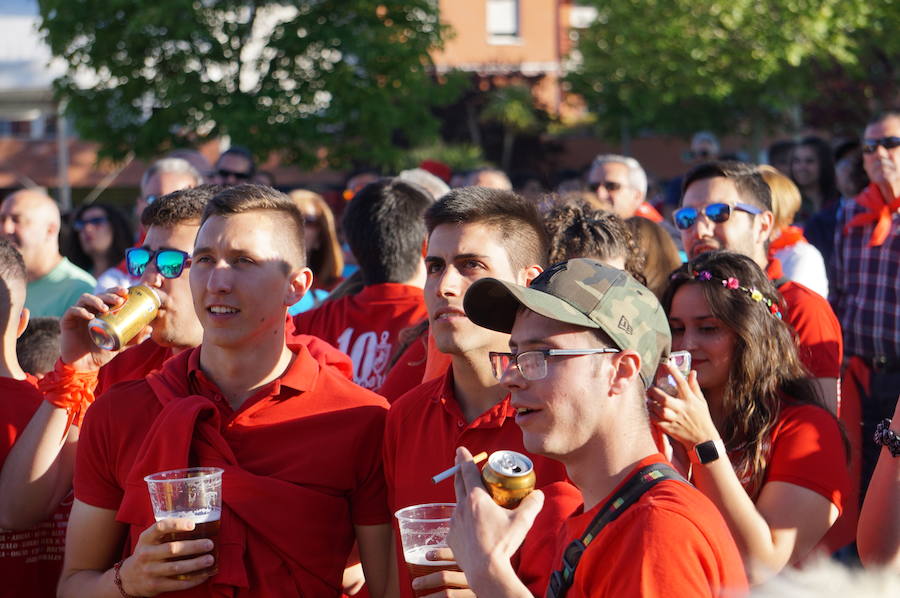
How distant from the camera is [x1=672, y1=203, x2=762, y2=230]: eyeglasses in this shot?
575 cm

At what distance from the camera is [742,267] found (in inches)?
175

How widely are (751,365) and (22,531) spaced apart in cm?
277

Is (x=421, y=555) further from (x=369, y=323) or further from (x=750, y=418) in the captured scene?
(x=369, y=323)

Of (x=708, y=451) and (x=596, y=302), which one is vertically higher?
(x=596, y=302)

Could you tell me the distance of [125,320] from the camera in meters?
3.93

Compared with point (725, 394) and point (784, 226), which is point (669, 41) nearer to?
→ point (784, 226)

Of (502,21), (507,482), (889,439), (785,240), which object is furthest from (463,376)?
(502,21)

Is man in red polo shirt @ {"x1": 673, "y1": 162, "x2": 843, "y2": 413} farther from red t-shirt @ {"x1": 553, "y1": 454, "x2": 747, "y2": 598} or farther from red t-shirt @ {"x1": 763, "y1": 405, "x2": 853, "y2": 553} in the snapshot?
red t-shirt @ {"x1": 553, "y1": 454, "x2": 747, "y2": 598}

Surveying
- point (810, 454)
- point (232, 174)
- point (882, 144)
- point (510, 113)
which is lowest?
point (810, 454)

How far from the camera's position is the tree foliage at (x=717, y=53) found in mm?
27109

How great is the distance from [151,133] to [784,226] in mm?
15831

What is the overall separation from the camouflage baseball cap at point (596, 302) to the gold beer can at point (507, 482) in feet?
1.29

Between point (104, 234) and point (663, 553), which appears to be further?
point (104, 234)

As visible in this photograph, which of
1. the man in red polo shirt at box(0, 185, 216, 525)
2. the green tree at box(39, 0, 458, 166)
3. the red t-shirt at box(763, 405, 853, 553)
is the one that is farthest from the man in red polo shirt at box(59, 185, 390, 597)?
the green tree at box(39, 0, 458, 166)
